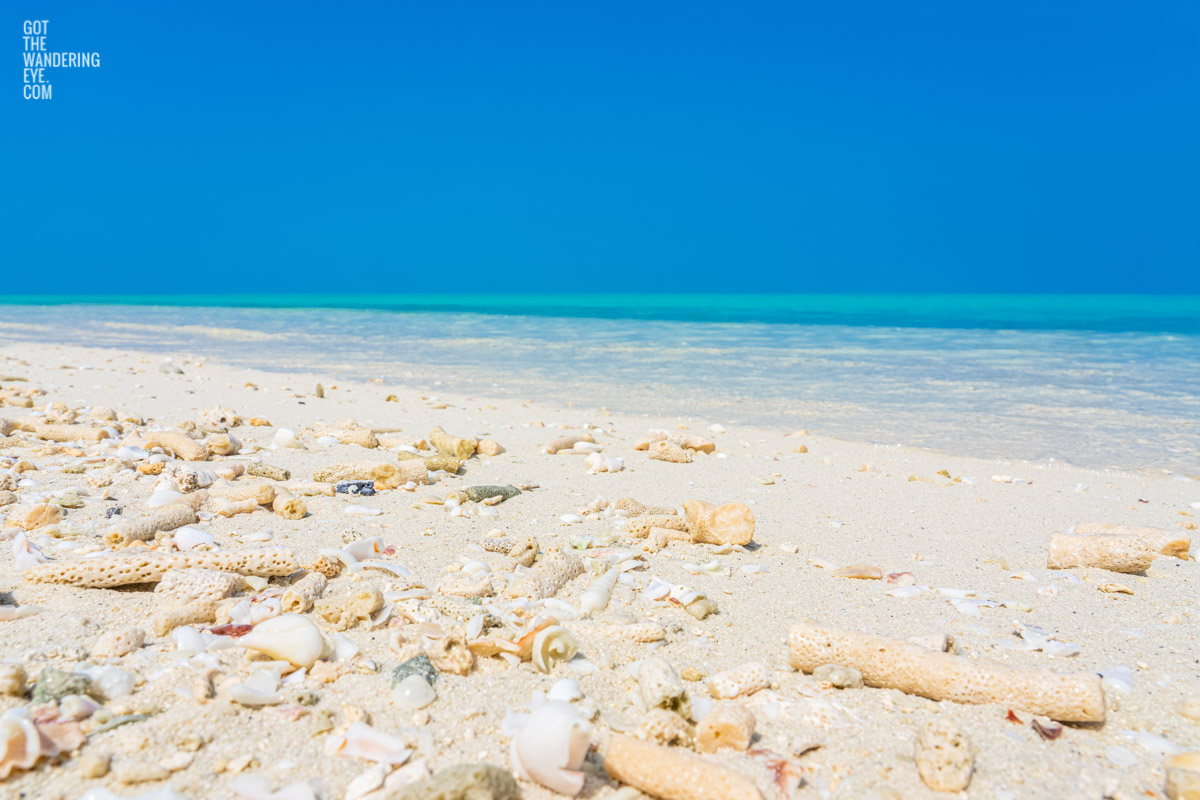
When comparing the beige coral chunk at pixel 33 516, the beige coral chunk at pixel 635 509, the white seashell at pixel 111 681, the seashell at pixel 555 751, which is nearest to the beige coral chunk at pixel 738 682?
the seashell at pixel 555 751

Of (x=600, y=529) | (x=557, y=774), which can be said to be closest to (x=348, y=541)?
(x=600, y=529)

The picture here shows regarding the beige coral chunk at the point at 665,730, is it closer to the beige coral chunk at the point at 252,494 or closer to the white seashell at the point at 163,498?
the beige coral chunk at the point at 252,494

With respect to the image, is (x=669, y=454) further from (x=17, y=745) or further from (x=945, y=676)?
(x=17, y=745)

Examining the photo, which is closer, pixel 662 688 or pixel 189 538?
pixel 662 688

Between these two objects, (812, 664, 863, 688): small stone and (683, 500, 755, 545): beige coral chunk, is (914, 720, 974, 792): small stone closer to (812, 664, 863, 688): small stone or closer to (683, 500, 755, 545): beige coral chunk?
(812, 664, 863, 688): small stone

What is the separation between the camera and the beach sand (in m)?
1.53

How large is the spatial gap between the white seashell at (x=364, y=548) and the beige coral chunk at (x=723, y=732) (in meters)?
1.51

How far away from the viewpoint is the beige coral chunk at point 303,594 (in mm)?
2191

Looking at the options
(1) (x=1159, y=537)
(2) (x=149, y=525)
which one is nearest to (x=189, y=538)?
(2) (x=149, y=525)

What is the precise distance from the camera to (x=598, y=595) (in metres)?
2.40

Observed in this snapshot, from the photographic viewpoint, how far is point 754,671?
1.89m

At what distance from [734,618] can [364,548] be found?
136 centimetres

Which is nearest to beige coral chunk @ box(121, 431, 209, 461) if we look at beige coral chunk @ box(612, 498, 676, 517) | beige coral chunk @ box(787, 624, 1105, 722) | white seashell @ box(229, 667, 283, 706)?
beige coral chunk @ box(612, 498, 676, 517)

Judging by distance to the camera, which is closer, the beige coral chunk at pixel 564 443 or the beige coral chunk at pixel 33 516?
the beige coral chunk at pixel 33 516
